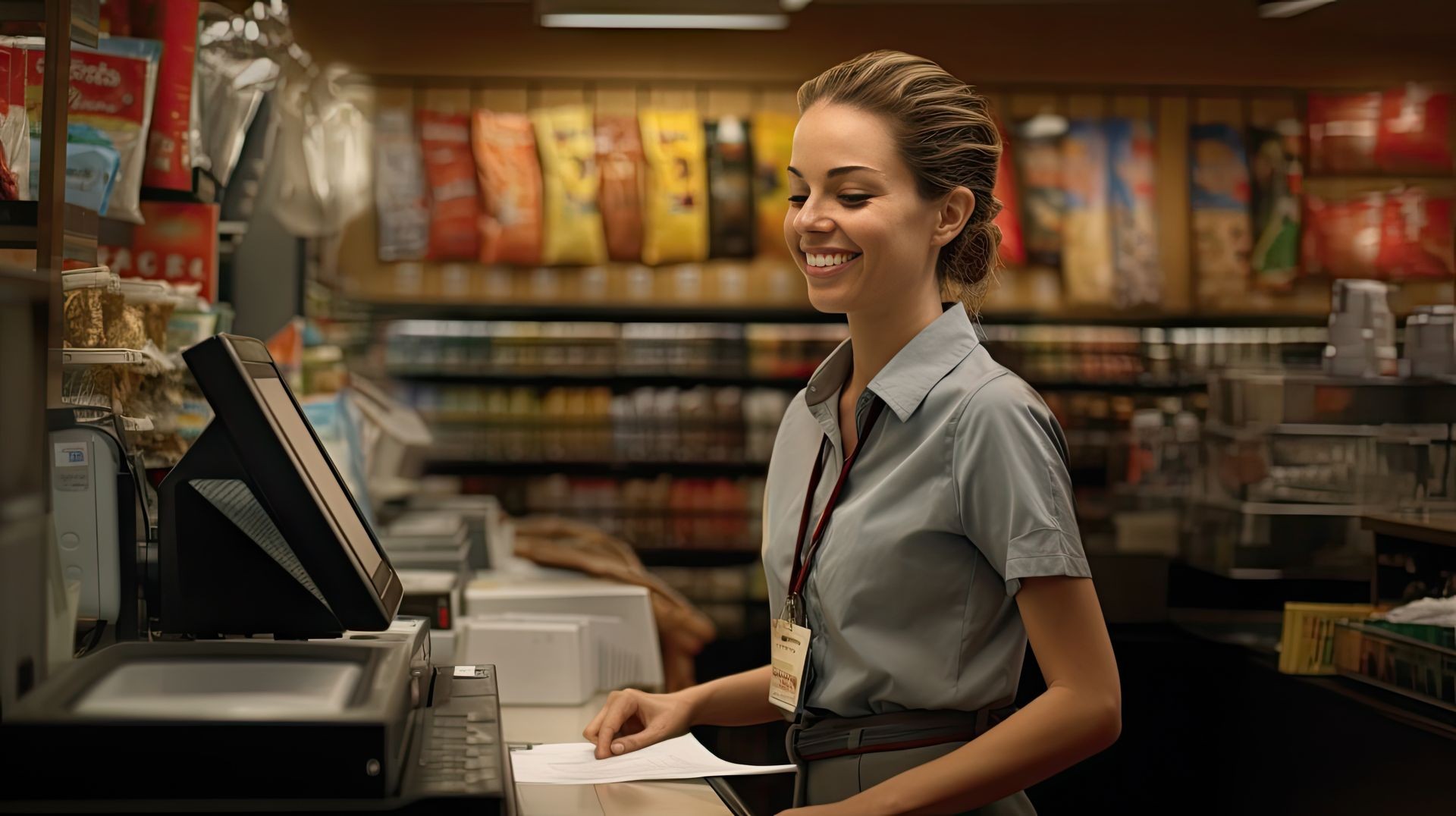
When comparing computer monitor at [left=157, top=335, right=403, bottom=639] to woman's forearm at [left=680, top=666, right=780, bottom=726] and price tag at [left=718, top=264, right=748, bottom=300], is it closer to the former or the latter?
woman's forearm at [left=680, top=666, right=780, bottom=726]

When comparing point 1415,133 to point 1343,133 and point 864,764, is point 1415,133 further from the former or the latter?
point 864,764

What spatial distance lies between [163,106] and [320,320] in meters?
2.22

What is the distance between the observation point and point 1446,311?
4.40 meters

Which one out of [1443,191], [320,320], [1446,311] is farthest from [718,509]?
[1443,191]

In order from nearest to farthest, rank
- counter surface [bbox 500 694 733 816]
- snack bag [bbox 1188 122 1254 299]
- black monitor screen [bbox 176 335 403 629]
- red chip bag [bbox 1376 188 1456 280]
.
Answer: black monitor screen [bbox 176 335 403 629] → counter surface [bbox 500 694 733 816] → red chip bag [bbox 1376 188 1456 280] → snack bag [bbox 1188 122 1254 299]

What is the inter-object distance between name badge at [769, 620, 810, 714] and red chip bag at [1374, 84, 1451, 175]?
17.3 ft

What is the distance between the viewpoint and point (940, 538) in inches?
49.4

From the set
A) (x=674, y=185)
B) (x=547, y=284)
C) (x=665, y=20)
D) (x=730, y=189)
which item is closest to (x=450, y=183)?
(x=547, y=284)

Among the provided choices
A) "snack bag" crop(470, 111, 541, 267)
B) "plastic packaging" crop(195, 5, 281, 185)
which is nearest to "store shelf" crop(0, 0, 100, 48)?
"plastic packaging" crop(195, 5, 281, 185)

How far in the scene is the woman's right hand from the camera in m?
1.46

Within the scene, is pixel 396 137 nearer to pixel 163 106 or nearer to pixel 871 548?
pixel 163 106

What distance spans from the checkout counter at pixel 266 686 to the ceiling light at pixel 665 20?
364 centimetres

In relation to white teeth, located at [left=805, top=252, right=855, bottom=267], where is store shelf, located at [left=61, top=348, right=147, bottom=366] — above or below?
below

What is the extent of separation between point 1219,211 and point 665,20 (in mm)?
2759
